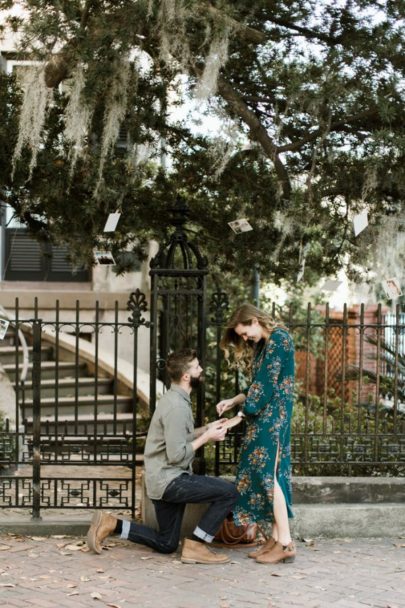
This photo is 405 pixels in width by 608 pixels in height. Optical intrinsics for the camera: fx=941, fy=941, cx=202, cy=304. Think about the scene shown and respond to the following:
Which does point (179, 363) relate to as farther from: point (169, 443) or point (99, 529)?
point (99, 529)

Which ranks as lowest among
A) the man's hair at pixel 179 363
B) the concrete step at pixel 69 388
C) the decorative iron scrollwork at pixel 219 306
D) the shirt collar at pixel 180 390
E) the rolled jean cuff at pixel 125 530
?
the rolled jean cuff at pixel 125 530

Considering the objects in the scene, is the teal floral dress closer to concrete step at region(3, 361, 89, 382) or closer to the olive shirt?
the olive shirt

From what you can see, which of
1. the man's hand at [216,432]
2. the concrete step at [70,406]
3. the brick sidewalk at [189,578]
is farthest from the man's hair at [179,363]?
the concrete step at [70,406]

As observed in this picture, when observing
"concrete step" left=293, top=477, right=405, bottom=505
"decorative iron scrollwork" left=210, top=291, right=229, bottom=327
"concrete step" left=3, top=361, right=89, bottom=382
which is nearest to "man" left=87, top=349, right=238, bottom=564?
"decorative iron scrollwork" left=210, top=291, right=229, bottom=327

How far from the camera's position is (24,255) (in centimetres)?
1592

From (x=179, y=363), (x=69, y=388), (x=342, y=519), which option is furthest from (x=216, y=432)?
(x=69, y=388)

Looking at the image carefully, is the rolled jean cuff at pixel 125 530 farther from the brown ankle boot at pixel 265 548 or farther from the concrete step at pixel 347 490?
the concrete step at pixel 347 490

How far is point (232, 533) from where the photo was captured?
23.8 feet

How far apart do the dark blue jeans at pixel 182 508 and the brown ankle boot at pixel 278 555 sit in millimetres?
400

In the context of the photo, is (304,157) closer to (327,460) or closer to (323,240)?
(323,240)

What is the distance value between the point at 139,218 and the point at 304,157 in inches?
66.8

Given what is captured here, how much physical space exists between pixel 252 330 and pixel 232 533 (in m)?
1.61

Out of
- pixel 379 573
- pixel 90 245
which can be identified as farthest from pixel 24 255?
pixel 379 573

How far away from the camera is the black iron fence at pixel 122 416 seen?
7699 millimetres
